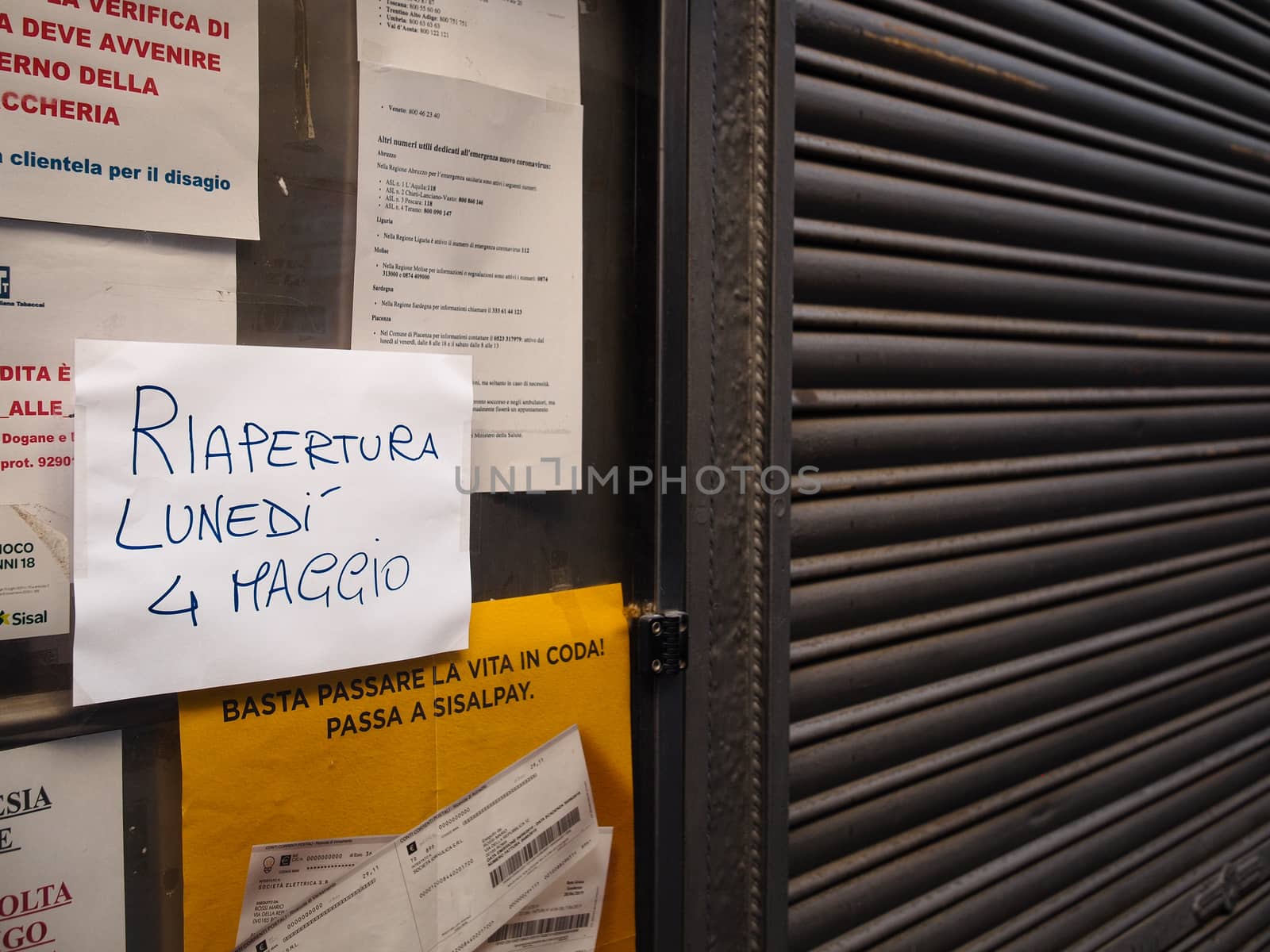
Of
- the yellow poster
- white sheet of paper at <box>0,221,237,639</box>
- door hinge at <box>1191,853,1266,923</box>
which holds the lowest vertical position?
door hinge at <box>1191,853,1266,923</box>

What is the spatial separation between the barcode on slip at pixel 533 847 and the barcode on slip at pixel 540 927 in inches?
2.4

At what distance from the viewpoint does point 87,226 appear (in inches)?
24.3

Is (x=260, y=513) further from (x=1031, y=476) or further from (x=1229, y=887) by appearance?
(x=1229, y=887)

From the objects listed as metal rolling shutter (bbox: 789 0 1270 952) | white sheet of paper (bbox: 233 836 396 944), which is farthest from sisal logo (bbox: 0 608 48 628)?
metal rolling shutter (bbox: 789 0 1270 952)

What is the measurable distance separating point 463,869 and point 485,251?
2.15ft

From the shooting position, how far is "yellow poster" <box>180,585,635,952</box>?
670 millimetres

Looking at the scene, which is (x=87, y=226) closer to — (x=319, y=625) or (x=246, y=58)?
(x=246, y=58)

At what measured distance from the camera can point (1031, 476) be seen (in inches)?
48.7

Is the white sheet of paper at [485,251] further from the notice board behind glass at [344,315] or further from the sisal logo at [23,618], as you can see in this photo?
the sisal logo at [23,618]

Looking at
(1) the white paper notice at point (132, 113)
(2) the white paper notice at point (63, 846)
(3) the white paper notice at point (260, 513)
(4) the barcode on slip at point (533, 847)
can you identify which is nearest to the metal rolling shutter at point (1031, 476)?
(4) the barcode on slip at point (533, 847)

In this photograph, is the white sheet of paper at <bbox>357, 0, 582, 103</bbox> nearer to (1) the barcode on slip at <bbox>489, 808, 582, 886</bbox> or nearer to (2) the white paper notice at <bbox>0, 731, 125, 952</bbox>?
(2) the white paper notice at <bbox>0, 731, 125, 952</bbox>

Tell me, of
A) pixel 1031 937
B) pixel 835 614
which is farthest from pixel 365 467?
pixel 1031 937

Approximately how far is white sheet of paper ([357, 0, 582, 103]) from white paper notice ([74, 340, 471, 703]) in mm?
300

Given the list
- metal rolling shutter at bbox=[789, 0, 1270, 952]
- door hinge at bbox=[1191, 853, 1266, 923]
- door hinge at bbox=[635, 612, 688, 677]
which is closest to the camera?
door hinge at bbox=[635, 612, 688, 677]
